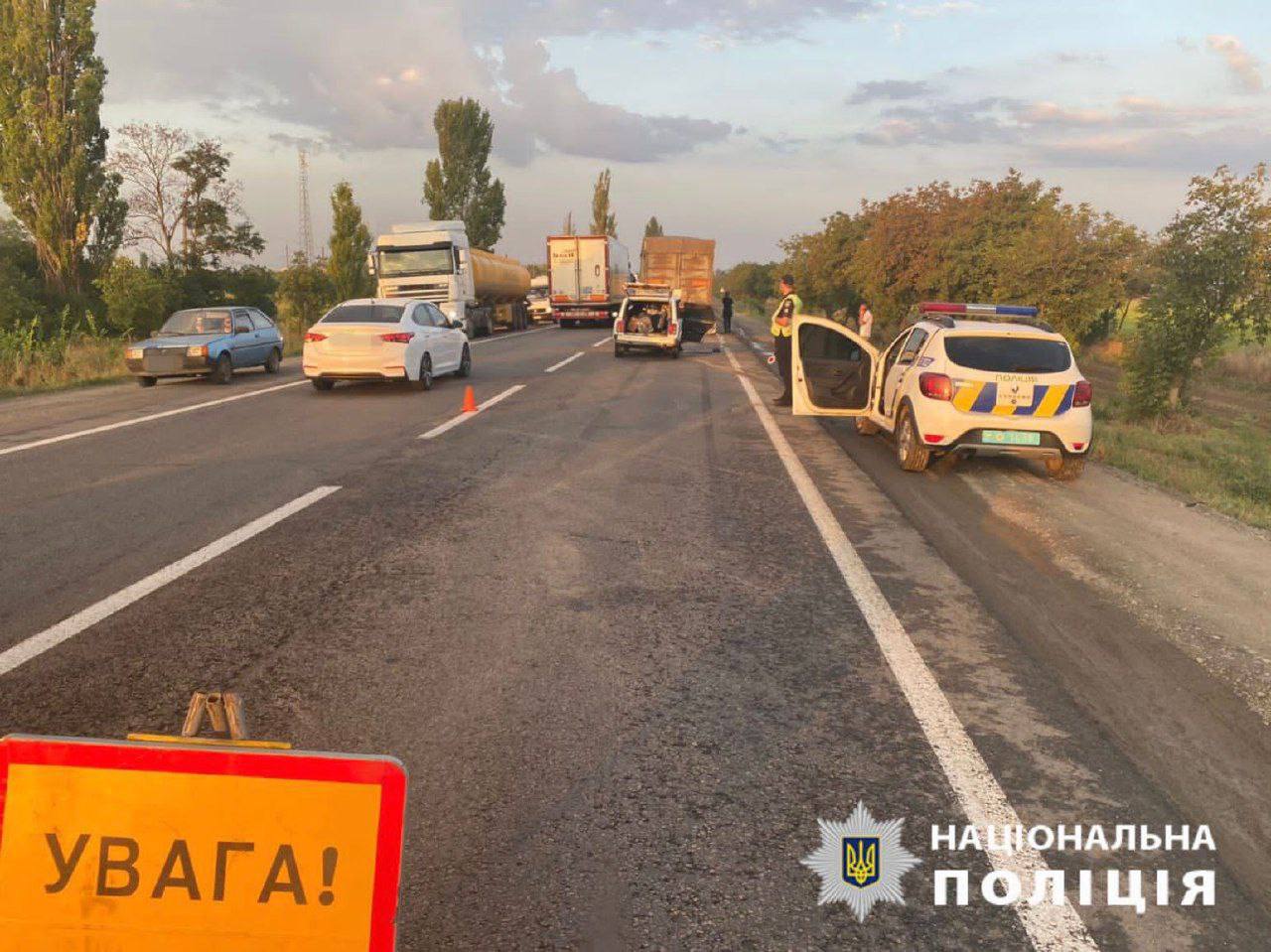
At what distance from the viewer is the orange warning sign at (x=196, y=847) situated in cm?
195

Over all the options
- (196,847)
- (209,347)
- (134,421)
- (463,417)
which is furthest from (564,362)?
(196,847)

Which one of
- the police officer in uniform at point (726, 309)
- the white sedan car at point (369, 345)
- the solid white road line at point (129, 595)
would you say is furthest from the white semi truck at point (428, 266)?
the solid white road line at point (129, 595)

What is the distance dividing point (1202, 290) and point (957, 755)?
1470 cm

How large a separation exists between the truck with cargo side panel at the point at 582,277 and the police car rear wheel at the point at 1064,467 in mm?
29863

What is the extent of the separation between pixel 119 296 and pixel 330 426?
20.6 meters

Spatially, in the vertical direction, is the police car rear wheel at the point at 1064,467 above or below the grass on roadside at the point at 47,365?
below

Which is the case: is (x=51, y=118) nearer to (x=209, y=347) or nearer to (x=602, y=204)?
(x=209, y=347)

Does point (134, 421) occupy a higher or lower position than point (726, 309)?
lower

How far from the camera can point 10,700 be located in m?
3.89

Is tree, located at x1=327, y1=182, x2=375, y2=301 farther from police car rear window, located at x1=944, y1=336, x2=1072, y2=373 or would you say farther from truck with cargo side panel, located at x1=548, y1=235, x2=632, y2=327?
police car rear window, located at x1=944, y1=336, x2=1072, y2=373

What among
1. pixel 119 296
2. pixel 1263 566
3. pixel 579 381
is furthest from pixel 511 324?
pixel 1263 566

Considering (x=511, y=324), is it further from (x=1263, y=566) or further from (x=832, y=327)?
(x=1263, y=566)

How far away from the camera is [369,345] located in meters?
15.4

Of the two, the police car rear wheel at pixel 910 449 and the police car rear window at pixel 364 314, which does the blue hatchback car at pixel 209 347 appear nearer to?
the police car rear window at pixel 364 314
